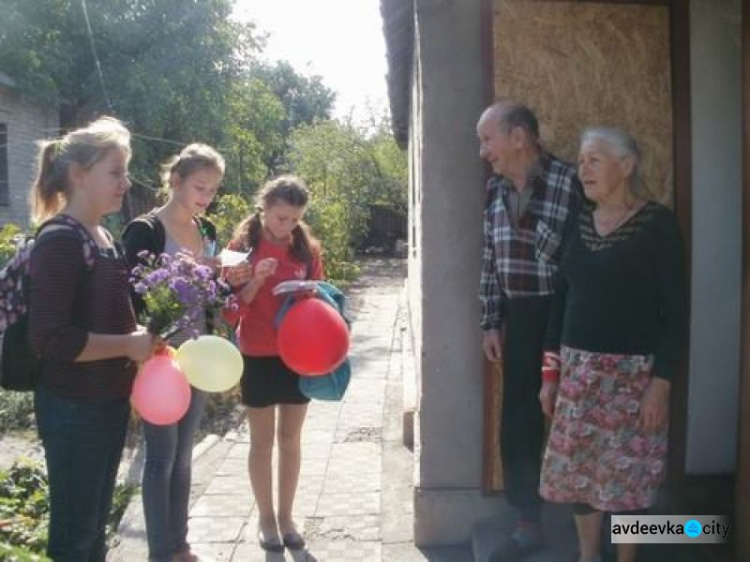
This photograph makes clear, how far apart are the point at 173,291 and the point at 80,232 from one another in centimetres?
40

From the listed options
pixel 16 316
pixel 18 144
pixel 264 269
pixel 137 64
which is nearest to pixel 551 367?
pixel 264 269

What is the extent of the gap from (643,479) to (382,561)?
1.40 meters

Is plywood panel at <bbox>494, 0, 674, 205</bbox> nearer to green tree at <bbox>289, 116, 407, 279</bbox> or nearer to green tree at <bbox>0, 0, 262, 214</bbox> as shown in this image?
green tree at <bbox>289, 116, 407, 279</bbox>

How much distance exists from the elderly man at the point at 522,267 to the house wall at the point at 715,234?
80cm

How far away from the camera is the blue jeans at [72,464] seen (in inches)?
93.6

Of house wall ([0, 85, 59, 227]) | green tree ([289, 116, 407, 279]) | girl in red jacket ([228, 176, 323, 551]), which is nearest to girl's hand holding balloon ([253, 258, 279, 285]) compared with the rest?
girl in red jacket ([228, 176, 323, 551])

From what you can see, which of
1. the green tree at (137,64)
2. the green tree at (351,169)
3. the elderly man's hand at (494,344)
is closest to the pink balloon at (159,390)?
the elderly man's hand at (494,344)

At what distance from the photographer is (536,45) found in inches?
128

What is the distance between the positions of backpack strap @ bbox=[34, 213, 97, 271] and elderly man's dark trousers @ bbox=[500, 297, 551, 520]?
1.61 m

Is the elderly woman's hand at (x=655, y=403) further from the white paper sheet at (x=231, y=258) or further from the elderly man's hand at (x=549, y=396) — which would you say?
the white paper sheet at (x=231, y=258)

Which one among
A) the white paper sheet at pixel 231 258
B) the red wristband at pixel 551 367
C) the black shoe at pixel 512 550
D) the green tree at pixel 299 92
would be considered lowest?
the black shoe at pixel 512 550

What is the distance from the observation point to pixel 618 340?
2.55m

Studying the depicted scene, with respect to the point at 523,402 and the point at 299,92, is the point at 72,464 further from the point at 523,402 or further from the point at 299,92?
the point at 299,92

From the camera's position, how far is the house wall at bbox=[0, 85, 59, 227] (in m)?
15.4
